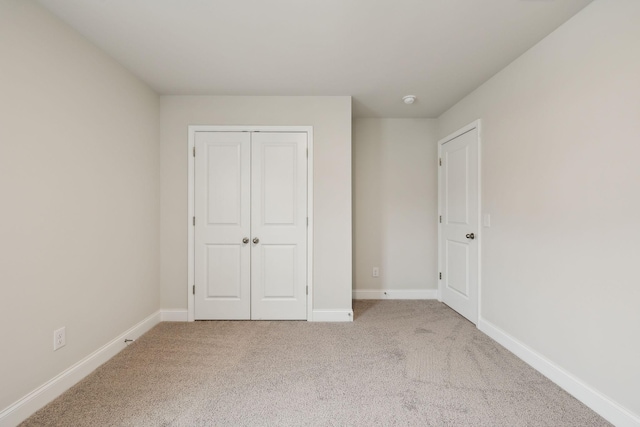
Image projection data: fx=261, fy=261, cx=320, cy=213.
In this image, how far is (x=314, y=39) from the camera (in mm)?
1896

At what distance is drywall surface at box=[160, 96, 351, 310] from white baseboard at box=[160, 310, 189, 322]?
52mm

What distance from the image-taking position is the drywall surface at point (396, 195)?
3564 mm

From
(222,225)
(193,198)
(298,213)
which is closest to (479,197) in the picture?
(298,213)

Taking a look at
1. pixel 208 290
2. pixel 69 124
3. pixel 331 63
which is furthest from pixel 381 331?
pixel 69 124

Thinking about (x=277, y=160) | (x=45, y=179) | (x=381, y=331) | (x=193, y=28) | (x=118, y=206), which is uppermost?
(x=193, y=28)

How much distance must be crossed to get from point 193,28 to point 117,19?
0.47 m

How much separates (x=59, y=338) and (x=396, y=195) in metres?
3.49

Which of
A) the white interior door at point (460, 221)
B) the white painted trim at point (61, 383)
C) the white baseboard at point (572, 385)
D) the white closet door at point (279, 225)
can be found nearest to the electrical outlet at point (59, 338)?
the white painted trim at point (61, 383)

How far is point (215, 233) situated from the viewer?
283cm

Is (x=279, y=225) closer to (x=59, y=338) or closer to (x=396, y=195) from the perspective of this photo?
(x=396, y=195)

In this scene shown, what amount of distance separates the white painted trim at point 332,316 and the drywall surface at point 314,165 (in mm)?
52

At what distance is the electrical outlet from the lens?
1668 mm

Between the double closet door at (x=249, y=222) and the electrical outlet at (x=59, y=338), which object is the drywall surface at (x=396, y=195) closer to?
the double closet door at (x=249, y=222)

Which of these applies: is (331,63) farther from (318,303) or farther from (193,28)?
(318,303)
